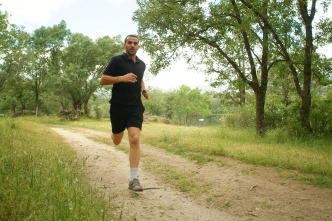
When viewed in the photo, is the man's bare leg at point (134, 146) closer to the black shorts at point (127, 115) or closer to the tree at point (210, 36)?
the black shorts at point (127, 115)

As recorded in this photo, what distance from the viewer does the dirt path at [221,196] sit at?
10.4 ft

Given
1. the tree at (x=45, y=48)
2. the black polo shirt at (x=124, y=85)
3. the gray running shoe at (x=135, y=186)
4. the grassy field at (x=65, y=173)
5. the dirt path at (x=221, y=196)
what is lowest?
the dirt path at (x=221, y=196)

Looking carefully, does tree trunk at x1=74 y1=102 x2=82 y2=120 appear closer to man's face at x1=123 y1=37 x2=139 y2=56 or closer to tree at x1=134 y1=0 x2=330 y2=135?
tree at x1=134 y1=0 x2=330 y2=135

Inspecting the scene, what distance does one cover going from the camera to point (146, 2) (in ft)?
39.1

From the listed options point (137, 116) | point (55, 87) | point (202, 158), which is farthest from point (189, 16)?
point (55, 87)

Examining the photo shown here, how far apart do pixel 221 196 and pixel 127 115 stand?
235 cm

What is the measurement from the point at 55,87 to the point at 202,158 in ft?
102

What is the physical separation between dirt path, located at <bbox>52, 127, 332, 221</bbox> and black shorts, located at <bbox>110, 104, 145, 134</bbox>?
86cm

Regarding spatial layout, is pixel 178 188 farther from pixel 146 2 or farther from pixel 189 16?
pixel 146 2

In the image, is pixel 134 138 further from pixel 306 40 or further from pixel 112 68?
pixel 306 40

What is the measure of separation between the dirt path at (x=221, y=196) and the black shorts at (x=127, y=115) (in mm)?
859

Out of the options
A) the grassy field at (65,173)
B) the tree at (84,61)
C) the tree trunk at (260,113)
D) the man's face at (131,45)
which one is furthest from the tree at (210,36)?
the tree at (84,61)

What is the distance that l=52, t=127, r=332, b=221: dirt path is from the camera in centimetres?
317

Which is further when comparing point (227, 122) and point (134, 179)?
point (227, 122)
